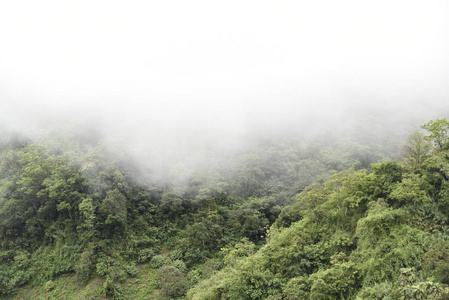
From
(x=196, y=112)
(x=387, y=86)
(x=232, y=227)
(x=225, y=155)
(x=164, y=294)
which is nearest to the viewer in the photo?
(x=164, y=294)

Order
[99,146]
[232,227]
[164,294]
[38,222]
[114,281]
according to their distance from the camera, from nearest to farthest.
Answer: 1. [164,294]
2. [114,281]
3. [38,222]
4. [232,227]
5. [99,146]

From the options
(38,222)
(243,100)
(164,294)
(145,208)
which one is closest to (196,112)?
(243,100)

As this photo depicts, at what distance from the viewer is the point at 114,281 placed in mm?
23453

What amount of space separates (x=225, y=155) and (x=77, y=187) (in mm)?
23693

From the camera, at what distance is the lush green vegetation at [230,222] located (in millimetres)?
11344

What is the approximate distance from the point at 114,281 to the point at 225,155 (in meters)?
26.6

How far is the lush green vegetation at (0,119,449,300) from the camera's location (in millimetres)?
11344

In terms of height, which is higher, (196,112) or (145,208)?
(196,112)

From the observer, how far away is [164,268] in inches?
941

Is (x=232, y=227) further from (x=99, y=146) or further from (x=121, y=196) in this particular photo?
(x=99, y=146)

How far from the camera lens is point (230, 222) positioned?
30.8 metres

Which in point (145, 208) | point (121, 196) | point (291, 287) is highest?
point (291, 287)

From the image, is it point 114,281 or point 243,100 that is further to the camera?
point 243,100

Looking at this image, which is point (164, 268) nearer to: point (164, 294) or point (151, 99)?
point (164, 294)
